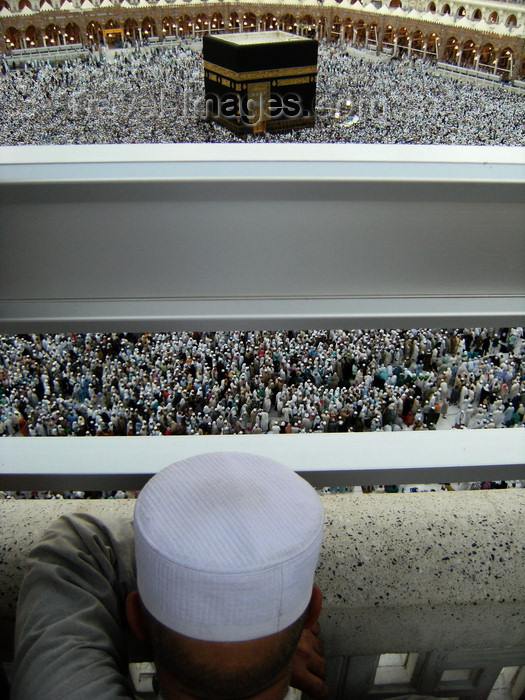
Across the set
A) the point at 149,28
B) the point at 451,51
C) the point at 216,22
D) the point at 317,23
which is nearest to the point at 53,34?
the point at 149,28

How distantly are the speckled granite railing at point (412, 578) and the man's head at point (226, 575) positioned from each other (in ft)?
1.10

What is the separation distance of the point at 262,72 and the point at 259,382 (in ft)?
42.3

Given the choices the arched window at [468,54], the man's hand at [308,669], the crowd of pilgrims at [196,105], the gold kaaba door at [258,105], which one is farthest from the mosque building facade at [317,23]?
the man's hand at [308,669]

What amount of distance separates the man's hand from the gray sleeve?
0.58 feet

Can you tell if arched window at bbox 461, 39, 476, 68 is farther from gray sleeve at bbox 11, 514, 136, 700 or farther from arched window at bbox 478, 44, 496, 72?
gray sleeve at bbox 11, 514, 136, 700

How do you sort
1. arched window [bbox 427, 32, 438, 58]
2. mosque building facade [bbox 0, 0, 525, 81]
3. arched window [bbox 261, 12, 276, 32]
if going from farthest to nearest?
arched window [bbox 261, 12, 276, 32] < arched window [bbox 427, 32, 438, 58] < mosque building facade [bbox 0, 0, 525, 81]

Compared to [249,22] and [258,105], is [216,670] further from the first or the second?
[249,22]

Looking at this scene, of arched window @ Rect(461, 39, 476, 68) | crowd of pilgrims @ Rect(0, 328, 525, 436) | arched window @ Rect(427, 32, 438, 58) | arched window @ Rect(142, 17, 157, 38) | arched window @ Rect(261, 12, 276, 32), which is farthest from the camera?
arched window @ Rect(261, 12, 276, 32)

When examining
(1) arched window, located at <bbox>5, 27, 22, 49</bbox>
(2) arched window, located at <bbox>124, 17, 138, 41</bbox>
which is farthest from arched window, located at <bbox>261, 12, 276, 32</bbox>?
(1) arched window, located at <bbox>5, 27, 22, 49</bbox>

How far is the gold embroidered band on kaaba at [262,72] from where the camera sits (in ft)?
47.4

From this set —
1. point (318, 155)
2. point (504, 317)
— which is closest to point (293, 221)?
point (318, 155)

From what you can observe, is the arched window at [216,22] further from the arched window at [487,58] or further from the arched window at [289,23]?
the arched window at [487,58]

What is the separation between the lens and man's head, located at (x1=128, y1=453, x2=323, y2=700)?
450mm

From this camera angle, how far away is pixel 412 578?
0.83 meters
